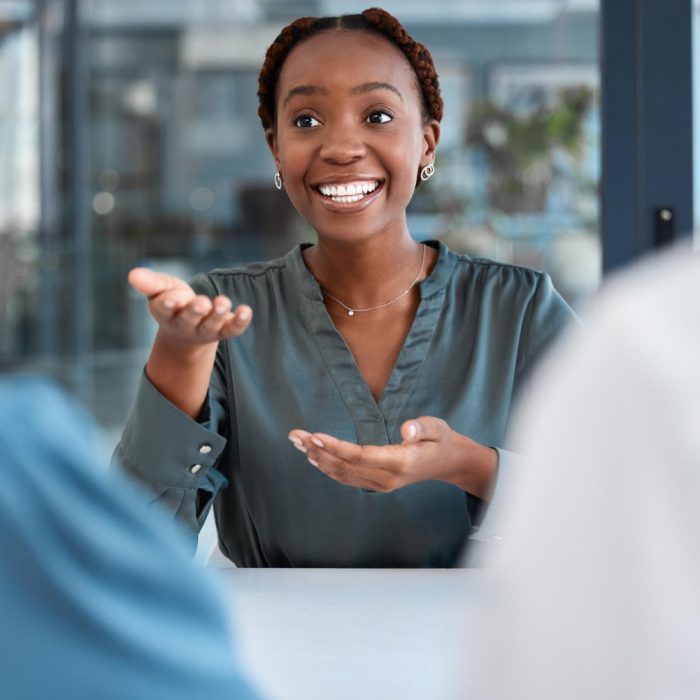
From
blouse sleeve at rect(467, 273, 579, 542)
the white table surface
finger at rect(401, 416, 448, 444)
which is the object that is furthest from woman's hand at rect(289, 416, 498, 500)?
blouse sleeve at rect(467, 273, 579, 542)

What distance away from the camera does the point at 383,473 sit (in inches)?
44.7

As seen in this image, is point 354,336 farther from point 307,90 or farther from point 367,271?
point 307,90

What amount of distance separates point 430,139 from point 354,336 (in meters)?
0.30

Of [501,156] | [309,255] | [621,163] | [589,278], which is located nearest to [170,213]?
[501,156]

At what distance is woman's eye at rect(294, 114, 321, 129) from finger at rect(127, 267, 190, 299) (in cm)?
46

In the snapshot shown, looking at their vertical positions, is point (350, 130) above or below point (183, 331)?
above

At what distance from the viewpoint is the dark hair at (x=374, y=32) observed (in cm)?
148

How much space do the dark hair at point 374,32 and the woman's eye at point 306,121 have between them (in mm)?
93

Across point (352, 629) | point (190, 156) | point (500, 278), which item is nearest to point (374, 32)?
point (500, 278)

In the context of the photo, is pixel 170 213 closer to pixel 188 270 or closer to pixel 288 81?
pixel 188 270

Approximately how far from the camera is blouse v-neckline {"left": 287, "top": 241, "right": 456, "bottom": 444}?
1438 millimetres

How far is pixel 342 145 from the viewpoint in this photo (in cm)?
145

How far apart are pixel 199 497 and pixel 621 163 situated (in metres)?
1.18

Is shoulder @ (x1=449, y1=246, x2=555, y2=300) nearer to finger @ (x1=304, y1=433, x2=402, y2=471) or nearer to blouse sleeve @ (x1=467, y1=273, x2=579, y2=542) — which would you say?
blouse sleeve @ (x1=467, y1=273, x2=579, y2=542)
